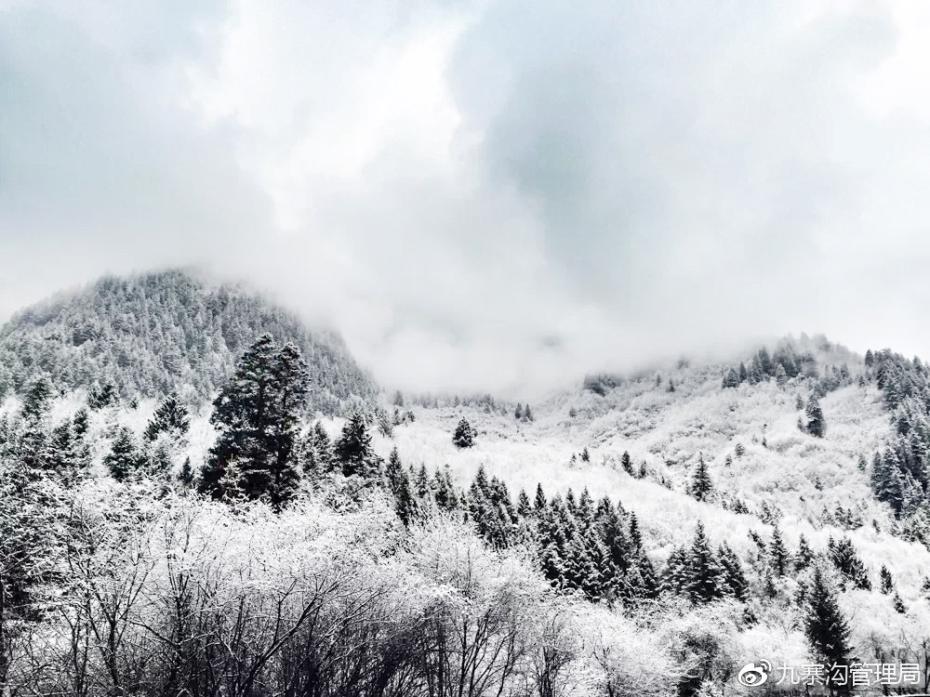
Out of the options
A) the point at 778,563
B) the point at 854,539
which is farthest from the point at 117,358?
the point at 854,539

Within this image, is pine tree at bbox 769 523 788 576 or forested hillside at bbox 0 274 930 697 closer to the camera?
forested hillside at bbox 0 274 930 697

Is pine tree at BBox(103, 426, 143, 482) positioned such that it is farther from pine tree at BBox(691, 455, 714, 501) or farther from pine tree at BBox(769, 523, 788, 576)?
pine tree at BBox(691, 455, 714, 501)

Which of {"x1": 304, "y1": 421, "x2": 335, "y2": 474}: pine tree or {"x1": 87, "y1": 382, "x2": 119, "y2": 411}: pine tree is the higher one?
{"x1": 87, "y1": 382, "x2": 119, "y2": 411}: pine tree

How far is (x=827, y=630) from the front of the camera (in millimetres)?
51406

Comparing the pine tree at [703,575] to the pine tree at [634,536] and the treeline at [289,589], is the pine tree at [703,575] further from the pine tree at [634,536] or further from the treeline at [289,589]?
the pine tree at [634,536]

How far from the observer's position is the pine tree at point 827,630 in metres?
50.8

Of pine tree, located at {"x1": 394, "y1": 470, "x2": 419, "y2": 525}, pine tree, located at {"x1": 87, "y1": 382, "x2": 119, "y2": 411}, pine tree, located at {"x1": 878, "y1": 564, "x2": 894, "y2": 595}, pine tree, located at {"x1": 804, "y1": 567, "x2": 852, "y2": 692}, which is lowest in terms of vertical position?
pine tree, located at {"x1": 804, "y1": 567, "x2": 852, "y2": 692}

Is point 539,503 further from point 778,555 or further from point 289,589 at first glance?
point 289,589

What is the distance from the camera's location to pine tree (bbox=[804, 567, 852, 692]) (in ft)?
167

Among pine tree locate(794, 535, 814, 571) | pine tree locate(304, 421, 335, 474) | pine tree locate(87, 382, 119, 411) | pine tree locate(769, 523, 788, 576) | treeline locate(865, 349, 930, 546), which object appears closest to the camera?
pine tree locate(304, 421, 335, 474)

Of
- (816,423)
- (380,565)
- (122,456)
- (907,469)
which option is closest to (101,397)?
(122,456)

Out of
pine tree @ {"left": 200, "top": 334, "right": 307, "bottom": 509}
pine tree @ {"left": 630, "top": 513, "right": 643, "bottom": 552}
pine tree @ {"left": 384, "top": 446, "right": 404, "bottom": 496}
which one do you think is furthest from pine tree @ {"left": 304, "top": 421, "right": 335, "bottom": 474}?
pine tree @ {"left": 630, "top": 513, "right": 643, "bottom": 552}

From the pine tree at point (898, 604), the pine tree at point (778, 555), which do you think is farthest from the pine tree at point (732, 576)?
the pine tree at point (898, 604)

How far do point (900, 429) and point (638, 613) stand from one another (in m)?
157
